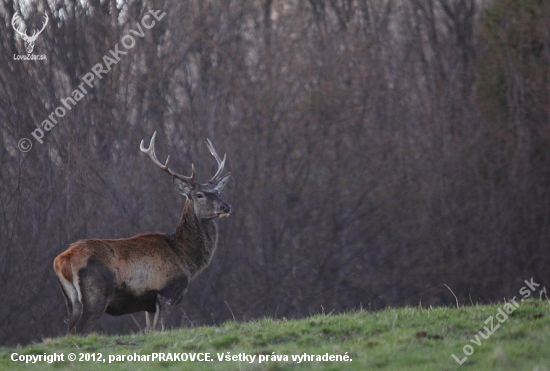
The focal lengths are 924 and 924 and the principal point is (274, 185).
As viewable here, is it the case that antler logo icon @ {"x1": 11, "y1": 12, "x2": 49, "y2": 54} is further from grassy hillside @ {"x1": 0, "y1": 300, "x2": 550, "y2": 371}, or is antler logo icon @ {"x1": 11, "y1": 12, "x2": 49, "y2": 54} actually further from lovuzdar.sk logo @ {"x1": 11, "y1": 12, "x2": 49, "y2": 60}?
grassy hillside @ {"x1": 0, "y1": 300, "x2": 550, "y2": 371}

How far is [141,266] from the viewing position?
449 inches

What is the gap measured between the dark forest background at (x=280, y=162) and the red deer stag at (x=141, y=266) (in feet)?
26.3

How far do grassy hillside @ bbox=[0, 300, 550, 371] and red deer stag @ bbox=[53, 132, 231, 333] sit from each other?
1.52 meters

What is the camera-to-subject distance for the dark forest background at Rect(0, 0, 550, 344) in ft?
69.6

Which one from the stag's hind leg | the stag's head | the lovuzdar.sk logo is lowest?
the stag's hind leg

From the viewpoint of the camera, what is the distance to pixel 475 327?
333 inches

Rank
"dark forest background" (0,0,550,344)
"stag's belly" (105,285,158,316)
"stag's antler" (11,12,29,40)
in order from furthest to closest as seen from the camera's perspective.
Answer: "stag's antler" (11,12,29,40)
"dark forest background" (0,0,550,344)
"stag's belly" (105,285,158,316)

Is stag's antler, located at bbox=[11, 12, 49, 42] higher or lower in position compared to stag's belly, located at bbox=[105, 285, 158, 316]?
higher

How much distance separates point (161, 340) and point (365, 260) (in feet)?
44.8

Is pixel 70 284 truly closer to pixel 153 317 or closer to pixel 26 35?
pixel 153 317

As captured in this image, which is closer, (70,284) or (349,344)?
(349,344)

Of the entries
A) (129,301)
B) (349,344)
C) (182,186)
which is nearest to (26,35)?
(182,186)

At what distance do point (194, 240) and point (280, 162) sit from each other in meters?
9.89

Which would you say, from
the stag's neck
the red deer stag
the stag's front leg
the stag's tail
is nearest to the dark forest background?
the stag's neck
